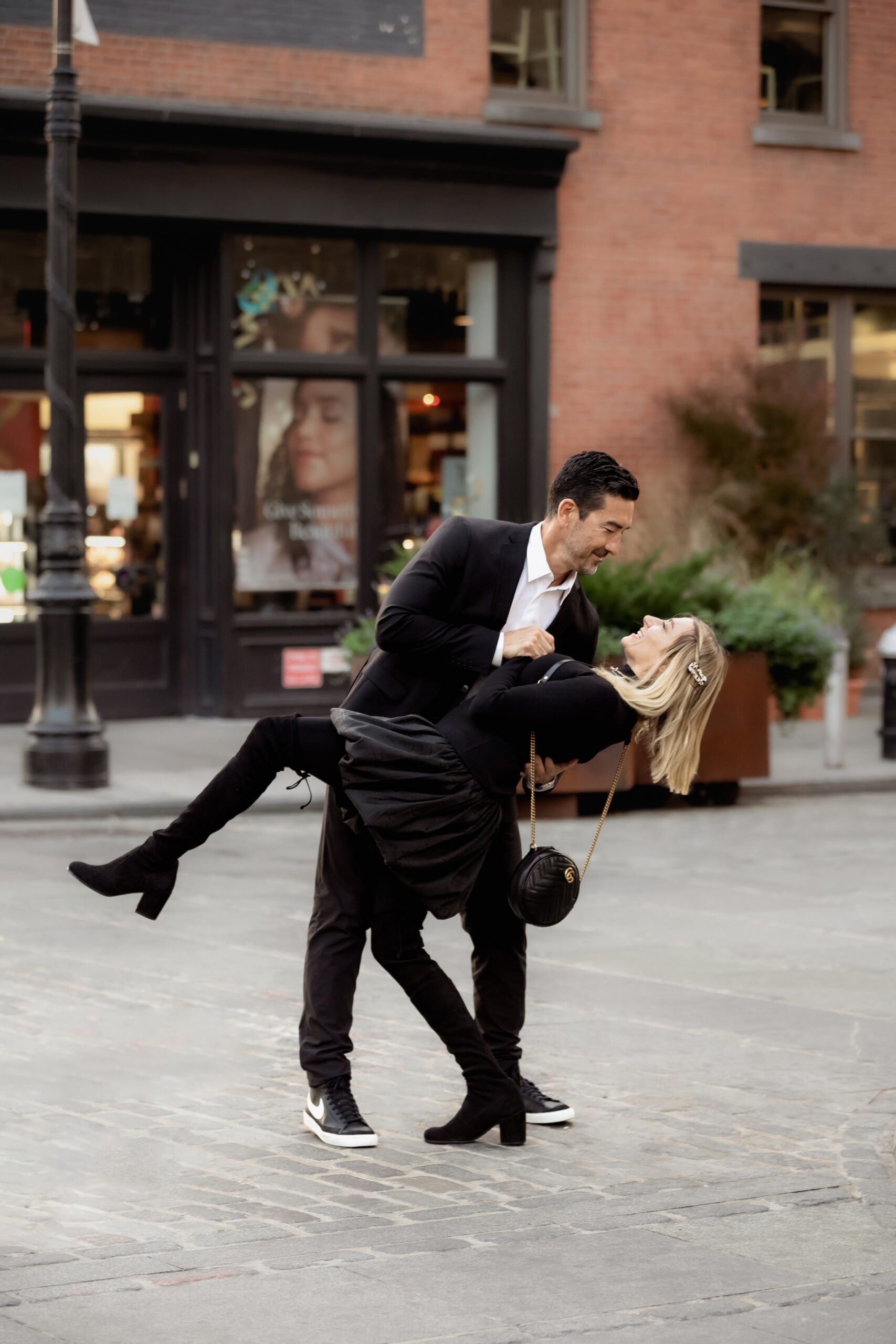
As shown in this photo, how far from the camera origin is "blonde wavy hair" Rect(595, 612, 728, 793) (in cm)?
516

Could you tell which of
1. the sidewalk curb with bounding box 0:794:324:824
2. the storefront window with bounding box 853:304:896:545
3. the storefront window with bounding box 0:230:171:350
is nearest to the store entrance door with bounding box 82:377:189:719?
the storefront window with bounding box 0:230:171:350

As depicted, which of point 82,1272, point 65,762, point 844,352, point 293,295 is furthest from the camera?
point 844,352

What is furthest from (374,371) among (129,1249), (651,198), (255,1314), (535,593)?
(255,1314)

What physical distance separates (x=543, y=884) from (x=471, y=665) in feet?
1.96

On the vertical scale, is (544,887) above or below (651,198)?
below

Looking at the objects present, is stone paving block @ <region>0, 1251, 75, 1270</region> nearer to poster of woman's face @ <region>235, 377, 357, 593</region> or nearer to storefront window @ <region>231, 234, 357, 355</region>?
poster of woman's face @ <region>235, 377, 357, 593</region>

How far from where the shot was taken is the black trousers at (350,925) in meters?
5.45

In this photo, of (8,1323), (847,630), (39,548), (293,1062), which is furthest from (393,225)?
(8,1323)

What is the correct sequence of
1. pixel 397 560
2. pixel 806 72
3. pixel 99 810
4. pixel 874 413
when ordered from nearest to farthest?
pixel 99 810, pixel 397 560, pixel 806 72, pixel 874 413

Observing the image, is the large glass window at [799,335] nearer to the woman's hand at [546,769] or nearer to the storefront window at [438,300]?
the storefront window at [438,300]

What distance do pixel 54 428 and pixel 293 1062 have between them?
7.24m

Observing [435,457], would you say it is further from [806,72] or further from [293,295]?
[806,72]

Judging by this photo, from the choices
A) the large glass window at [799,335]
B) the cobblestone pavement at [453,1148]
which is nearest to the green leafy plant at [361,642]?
the cobblestone pavement at [453,1148]

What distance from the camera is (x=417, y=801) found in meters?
5.17
